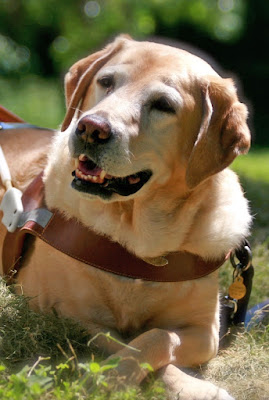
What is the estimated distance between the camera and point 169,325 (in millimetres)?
3270

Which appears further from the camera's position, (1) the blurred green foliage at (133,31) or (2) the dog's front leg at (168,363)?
(1) the blurred green foliage at (133,31)

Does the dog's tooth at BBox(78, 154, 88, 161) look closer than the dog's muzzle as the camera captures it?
No

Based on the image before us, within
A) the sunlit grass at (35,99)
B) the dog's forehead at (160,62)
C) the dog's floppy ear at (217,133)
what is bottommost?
the sunlit grass at (35,99)

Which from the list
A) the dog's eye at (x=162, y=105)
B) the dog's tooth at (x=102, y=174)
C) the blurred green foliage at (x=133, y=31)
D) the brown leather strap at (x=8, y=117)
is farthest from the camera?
the blurred green foliage at (x=133, y=31)

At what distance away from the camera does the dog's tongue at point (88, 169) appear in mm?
3002

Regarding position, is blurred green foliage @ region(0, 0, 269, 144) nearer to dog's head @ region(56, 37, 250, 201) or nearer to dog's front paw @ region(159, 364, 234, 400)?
dog's head @ region(56, 37, 250, 201)

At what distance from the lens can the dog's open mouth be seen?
118 inches

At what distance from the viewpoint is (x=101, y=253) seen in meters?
3.18

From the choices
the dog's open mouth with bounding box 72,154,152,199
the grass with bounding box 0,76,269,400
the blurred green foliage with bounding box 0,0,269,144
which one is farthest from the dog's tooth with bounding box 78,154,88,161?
the blurred green foliage with bounding box 0,0,269,144

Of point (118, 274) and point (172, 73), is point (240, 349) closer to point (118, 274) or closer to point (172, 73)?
point (118, 274)

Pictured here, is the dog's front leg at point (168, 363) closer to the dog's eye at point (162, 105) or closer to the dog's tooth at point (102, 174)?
the dog's tooth at point (102, 174)

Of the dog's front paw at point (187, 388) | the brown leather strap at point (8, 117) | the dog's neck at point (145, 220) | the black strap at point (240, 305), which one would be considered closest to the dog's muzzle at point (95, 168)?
the dog's neck at point (145, 220)

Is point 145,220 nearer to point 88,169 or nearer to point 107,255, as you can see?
point 107,255

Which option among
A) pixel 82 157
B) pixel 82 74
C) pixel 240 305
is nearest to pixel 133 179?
pixel 82 157
